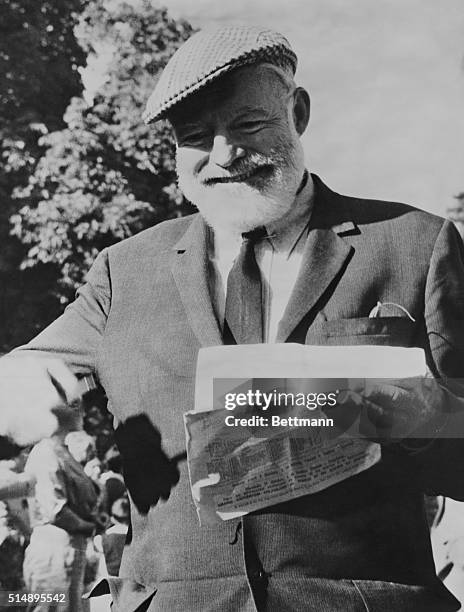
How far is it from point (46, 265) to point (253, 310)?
58cm

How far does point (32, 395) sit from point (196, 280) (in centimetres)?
50

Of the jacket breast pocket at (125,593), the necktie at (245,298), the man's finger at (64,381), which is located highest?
the necktie at (245,298)

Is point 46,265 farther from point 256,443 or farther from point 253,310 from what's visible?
point 256,443

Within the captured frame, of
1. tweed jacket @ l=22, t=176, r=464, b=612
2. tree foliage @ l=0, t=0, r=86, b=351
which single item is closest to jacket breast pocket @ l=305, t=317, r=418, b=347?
tweed jacket @ l=22, t=176, r=464, b=612

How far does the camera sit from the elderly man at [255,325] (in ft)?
5.78

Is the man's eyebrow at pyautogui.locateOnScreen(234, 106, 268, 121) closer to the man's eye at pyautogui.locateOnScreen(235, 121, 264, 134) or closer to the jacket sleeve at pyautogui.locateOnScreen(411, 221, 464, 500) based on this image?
the man's eye at pyautogui.locateOnScreen(235, 121, 264, 134)

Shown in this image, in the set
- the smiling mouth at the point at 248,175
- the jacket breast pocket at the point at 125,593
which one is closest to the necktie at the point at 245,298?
the smiling mouth at the point at 248,175

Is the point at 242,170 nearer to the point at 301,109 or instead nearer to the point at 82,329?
the point at 301,109

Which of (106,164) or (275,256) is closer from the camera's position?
(275,256)

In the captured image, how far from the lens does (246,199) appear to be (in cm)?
193

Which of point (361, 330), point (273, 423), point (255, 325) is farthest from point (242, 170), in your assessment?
point (273, 423)

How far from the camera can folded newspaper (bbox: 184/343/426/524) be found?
1.79 metres

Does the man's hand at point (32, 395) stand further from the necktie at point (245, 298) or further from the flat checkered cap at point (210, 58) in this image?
the flat checkered cap at point (210, 58)

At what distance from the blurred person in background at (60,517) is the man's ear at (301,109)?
936mm
